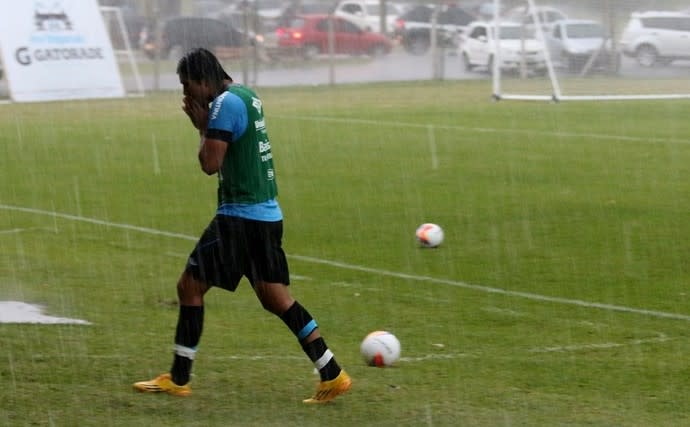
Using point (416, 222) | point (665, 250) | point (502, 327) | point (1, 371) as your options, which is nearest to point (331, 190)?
point (416, 222)

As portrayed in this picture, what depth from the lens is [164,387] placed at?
7.77 metres

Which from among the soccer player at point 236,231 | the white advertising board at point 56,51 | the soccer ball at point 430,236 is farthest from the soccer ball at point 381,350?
the white advertising board at point 56,51

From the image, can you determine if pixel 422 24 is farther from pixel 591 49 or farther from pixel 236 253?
pixel 236 253

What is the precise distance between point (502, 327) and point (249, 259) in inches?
120

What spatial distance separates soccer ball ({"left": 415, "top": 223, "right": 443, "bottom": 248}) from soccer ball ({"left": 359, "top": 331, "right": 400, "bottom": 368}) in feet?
16.5

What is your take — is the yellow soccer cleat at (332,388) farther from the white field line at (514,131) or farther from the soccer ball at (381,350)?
the white field line at (514,131)

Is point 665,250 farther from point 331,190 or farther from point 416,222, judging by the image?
point 331,190

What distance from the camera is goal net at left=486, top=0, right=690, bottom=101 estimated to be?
23672 mm

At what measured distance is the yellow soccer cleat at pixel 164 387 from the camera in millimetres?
7758

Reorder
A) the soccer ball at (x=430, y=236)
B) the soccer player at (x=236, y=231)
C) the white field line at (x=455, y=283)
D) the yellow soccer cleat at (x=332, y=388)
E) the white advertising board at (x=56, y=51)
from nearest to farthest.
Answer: the soccer player at (x=236, y=231) < the yellow soccer cleat at (x=332, y=388) < the white field line at (x=455, y=283) < the soccer ball at (x=430, y=236) < the white advertising board at (x=56, y=51)

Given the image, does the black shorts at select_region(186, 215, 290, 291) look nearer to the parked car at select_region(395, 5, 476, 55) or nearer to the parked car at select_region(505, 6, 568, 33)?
the parked car at select_region(505, 6, 568, 33)

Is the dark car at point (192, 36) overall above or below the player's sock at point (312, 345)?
below

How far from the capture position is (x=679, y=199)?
55.1 ft

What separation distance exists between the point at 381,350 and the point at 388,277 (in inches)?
146
